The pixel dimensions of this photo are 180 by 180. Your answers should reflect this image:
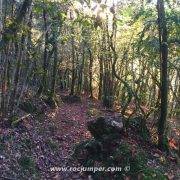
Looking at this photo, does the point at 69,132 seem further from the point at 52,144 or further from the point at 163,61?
the point at 163,61

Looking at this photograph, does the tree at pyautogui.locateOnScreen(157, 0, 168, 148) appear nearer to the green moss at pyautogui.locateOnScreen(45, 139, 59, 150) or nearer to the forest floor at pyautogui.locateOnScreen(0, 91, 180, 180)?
the forest floor at pyautogui.locateOnScreen(0, 91, 180, 180)

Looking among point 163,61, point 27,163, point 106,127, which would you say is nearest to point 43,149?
point 27,163

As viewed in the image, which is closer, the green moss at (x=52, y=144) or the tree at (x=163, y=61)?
the green moss at (x=52, y=144)

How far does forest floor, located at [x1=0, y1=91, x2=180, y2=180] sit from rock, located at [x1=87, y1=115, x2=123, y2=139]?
0.69 metres

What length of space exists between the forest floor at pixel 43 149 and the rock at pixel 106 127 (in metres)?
0.69

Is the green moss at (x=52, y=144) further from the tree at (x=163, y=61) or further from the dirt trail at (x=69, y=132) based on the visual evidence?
the tree at (x=163, y=61)

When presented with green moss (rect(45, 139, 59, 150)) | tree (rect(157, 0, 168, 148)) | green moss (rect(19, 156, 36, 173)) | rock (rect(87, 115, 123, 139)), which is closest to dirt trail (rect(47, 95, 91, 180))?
green moss (rect(45, 139, 59, 150))

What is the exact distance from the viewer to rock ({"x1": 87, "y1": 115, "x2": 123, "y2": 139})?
11992 millimetres

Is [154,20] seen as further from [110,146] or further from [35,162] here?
[35,162]

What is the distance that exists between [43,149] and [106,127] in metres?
2.19

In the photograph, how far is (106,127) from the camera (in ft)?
39.4

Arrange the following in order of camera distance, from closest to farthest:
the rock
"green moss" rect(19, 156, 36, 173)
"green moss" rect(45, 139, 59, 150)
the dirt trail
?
"green moss" rect(19, 156, 36, 173) → the dirt trail → the rock → "green moss" rect(45, 139, 59, 150)

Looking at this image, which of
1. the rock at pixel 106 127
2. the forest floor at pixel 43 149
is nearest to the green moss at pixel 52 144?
the forest floor at pixel 43 149

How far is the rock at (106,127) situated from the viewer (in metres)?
12.0
